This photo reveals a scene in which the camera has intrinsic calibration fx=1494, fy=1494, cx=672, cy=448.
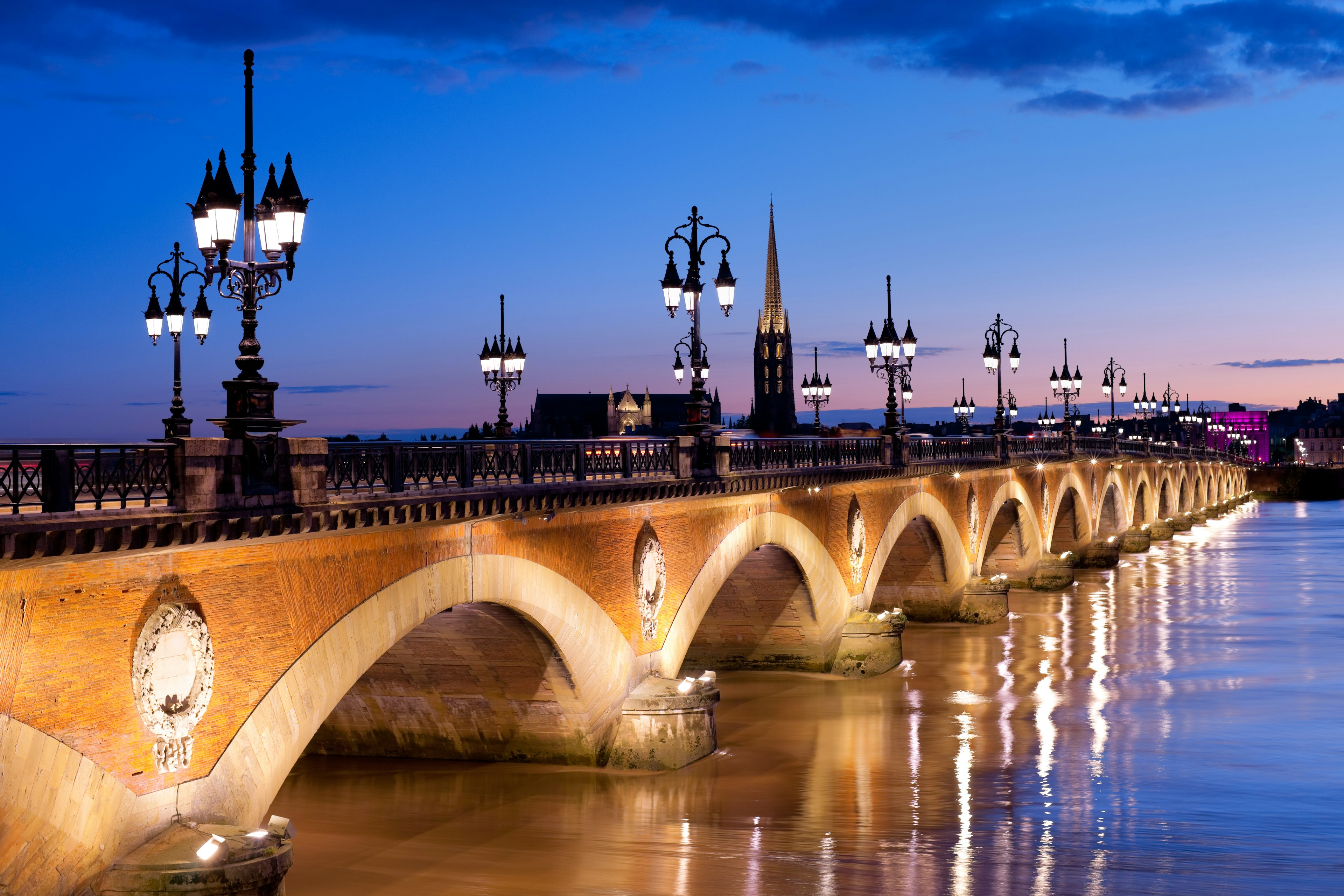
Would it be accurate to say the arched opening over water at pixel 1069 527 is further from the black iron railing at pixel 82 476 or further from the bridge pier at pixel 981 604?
the black iron railing at pixel 82 476

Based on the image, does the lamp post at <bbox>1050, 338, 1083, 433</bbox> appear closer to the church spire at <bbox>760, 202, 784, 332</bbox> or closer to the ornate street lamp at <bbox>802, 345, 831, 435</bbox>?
the ornate street lamp at <bbox>802, 345, 831, 435</bbox>

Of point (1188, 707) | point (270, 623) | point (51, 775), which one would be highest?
point (270, 623)

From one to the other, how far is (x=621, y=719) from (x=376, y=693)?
12.1 ft

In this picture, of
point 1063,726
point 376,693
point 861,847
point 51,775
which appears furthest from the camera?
point 1063,726

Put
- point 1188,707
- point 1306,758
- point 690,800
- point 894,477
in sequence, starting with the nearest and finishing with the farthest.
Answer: point 690,800 < point 1306,758 < point 1188,707 < point 894,477

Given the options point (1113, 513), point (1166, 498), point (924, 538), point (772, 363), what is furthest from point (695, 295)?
point (772, 363)

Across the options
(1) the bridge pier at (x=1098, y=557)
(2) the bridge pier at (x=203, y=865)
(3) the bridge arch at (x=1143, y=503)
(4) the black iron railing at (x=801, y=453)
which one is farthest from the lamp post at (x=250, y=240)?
(3) the bridge arch at (x=1143, y=503)

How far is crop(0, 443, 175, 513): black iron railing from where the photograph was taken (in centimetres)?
1098

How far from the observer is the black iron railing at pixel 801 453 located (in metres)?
26.8

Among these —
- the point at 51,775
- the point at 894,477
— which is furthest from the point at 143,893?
the point at 894,477

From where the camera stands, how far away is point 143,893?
38.2 ft

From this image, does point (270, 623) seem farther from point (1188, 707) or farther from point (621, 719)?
point (1188, 707)

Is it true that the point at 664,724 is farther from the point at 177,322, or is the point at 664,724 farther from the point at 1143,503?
the point at 1143,503

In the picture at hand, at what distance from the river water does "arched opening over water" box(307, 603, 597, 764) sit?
0.34m
